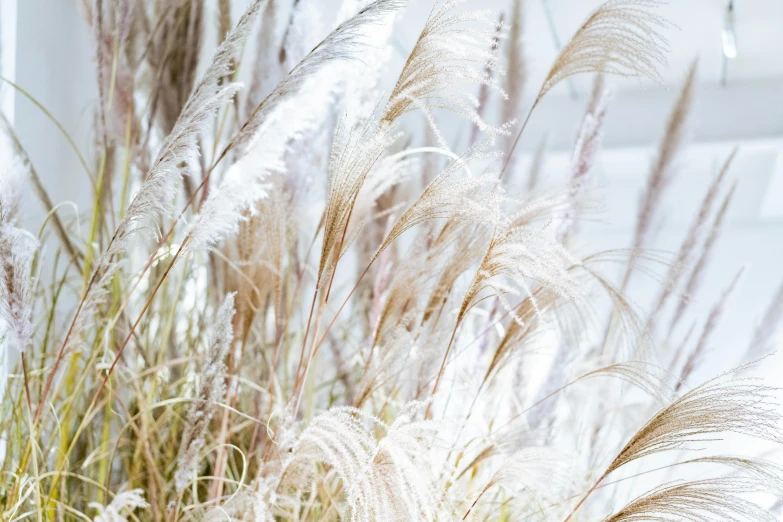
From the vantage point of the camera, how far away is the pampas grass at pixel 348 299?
596mm

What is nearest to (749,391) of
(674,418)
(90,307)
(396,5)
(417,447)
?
(674,418)

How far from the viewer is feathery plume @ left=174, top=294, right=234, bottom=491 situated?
2.11 feet

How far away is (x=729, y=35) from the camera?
3203 mm

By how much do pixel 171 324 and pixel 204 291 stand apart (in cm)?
17

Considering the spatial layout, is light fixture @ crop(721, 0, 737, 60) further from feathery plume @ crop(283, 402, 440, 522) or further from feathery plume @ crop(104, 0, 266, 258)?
feathery plume @ crop(283, 402, 440, 522)

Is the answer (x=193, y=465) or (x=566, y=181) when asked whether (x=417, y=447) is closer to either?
(x=193, y=465)

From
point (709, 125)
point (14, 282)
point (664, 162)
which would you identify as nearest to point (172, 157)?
point (14, 282)

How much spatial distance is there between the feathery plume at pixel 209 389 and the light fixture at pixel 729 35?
9.66 ft

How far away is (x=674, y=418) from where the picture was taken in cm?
56

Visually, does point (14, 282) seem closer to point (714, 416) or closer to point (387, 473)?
point (387, 473)

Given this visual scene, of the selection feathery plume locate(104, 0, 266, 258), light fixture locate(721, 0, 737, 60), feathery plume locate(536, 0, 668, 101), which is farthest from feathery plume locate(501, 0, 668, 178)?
light fixture locate(721, 0, 737, 60)

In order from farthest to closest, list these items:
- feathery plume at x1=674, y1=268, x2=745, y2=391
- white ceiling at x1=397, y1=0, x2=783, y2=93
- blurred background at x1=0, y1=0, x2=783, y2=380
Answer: blurred background at x1=0, y1=0, x2=783, y2=380 < white ceiling at x1=397, y1=0, x2=783, y2=93 < feathery plume at x1=674, y1=268, x2=745, y2=391

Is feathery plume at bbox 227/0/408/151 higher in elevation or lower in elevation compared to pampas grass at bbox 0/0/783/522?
higher

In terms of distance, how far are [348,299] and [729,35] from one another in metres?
3.12
